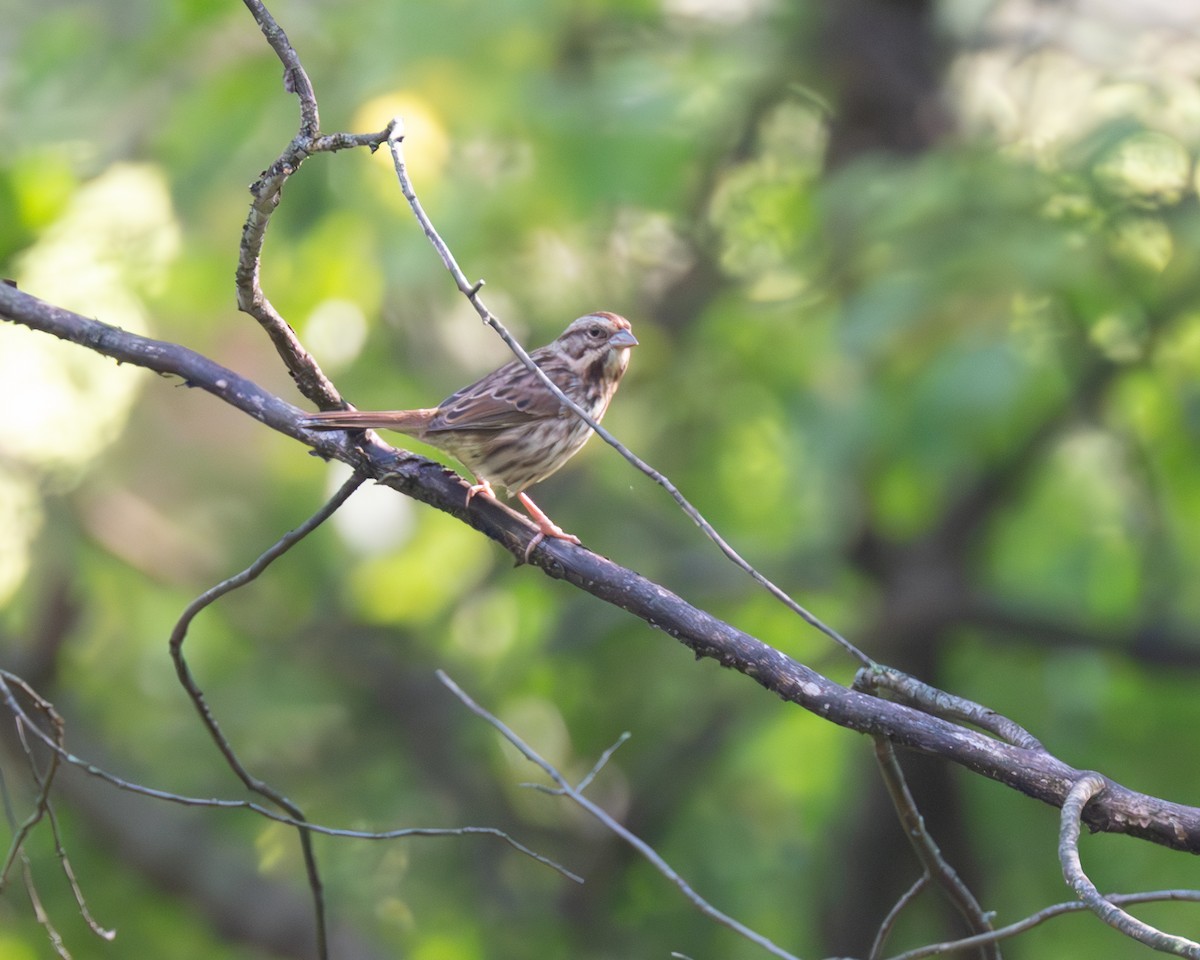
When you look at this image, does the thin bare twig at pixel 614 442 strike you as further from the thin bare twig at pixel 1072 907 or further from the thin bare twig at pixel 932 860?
the thin bare twig at pixel 1072 907

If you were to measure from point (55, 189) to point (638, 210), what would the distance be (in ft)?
9.36

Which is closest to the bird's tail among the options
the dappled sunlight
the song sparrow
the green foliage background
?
the song sparrow

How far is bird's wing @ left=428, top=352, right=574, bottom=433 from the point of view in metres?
5.06

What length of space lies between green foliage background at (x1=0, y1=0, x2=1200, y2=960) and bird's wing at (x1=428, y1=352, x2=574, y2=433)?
83cm

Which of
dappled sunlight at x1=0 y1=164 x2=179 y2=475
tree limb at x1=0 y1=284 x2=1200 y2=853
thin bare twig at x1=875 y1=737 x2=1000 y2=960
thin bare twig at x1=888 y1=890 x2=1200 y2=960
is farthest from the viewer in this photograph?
dappled sunlight at x1=0 y1=164 x2=179 y2=475

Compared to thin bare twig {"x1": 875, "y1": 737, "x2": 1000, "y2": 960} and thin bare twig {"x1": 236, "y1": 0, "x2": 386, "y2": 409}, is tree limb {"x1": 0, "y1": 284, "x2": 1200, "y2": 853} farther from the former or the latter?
thin bare twig {"x1": 875, "y1": 737, "x2": 1000, "y2": 960}

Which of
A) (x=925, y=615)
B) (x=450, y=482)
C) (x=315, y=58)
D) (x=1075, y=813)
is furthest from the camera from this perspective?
(x=925, y=615)

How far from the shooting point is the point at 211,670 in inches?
323

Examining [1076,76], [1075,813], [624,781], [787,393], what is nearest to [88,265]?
[787,393]

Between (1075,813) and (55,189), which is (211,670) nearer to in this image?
(55,189)

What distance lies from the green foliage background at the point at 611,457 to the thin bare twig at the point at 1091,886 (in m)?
2.71

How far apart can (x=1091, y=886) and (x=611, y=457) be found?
18.5 feet

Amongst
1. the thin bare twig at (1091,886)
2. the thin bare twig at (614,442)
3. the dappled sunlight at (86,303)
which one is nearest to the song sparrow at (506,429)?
the thin bare twig at (614,442)

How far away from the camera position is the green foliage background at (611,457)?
231 inches
